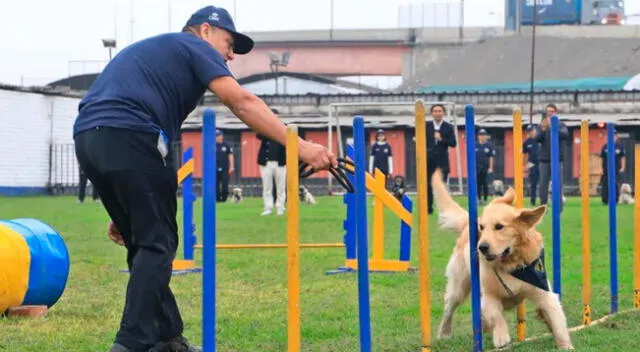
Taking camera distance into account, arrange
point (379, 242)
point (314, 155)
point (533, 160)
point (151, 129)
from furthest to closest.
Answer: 1. point (533, 160)
2. point (379, 242)
3. point (151, 129)
4. point (314, 155)

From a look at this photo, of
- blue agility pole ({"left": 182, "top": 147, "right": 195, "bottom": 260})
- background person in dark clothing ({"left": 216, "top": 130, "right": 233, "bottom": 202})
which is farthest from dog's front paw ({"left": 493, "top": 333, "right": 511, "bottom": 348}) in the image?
background person in dark clothing ({"left": 216, "top": 130, "right": 233, "bottom": 202})

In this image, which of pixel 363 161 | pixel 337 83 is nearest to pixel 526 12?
pixel 337 83

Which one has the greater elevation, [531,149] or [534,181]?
[531,149]

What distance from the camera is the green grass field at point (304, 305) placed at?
7.29 metres

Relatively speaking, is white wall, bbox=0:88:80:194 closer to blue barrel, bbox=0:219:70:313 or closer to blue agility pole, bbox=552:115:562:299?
blue barrel, bbox=0:219:70:313

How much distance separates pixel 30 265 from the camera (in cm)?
816

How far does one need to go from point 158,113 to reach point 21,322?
3004 millimetres

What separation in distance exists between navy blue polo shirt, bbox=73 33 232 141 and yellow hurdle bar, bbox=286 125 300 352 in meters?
0.65

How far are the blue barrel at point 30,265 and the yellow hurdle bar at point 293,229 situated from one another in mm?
3491

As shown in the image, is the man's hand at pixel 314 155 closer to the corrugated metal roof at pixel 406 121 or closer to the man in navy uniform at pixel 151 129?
the man in navy uniform at pixel 151 129

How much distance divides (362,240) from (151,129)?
121cm

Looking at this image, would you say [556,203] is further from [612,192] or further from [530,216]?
[612,192]

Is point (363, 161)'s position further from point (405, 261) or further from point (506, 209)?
point (405, 261)

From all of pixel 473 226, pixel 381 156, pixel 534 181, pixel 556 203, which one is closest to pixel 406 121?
pixel 381 156
